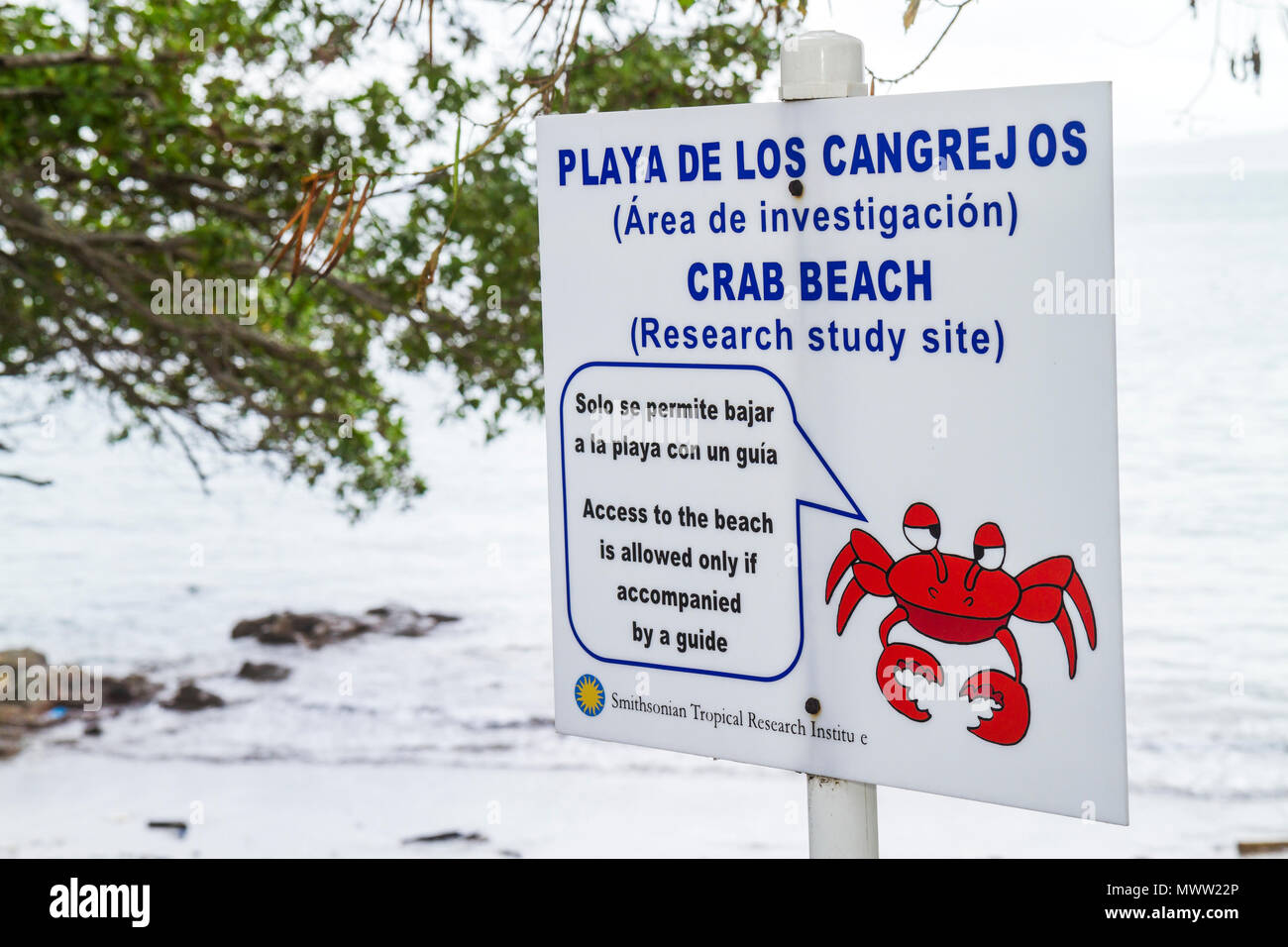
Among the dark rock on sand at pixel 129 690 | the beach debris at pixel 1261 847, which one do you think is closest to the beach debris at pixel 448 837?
the beach debris at pixel 1261 847

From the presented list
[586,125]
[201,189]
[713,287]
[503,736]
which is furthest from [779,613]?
[503,736]

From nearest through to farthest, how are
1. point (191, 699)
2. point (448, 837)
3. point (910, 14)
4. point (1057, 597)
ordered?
point (1057, 597), point (910, 14), point (448, 837), point (191, 699)

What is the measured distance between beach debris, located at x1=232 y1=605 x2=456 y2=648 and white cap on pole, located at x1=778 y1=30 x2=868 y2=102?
10023 millimetres

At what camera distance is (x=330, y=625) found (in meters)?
11.4

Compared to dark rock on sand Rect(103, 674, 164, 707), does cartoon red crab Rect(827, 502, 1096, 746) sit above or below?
above

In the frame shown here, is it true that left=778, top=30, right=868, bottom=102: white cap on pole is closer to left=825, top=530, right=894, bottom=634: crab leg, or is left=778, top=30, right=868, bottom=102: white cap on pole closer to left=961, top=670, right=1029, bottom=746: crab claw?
left=825, top=530, right=894, bottom=634: crab leg

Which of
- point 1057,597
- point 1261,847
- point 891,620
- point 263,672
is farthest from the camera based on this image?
point 263,672

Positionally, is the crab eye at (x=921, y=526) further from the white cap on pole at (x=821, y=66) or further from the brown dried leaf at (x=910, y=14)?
the brown dried leaf at (x=910, y=14)

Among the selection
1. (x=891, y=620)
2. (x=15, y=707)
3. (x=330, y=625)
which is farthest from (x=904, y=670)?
(x=330, y=625)

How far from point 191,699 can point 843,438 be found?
8.81 metres

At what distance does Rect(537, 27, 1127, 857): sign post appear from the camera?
1.41m

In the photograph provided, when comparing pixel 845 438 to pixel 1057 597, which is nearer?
pixel 1057 597

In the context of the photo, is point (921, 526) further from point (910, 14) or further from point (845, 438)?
point (910, 14)

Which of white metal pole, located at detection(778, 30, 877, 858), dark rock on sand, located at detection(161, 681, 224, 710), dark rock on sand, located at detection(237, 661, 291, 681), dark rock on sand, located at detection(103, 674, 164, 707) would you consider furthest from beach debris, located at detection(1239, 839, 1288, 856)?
dark rock on sand, located at detection(103, 674, 164, 707)
